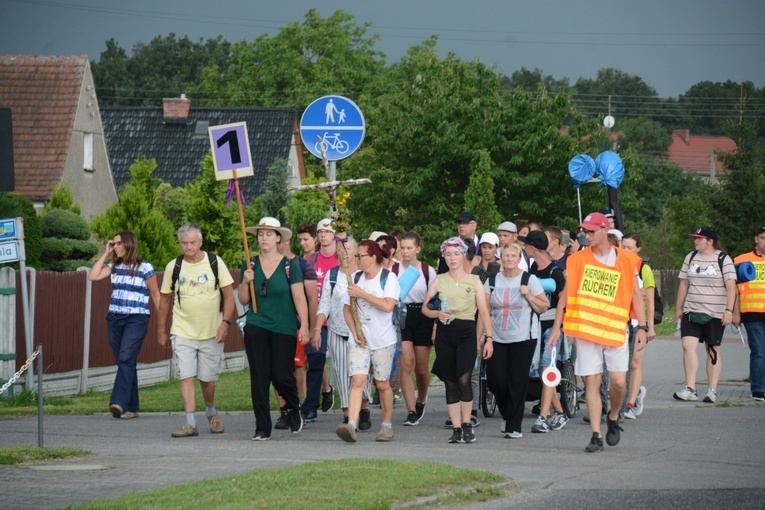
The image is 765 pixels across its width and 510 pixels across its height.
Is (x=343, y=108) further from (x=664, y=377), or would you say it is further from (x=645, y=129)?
(x=645, y=129)

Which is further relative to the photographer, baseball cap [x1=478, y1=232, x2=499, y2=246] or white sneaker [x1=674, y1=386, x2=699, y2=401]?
white sneaker [x1=674, y1=386, x2=699, y2=401]

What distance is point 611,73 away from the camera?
131 m

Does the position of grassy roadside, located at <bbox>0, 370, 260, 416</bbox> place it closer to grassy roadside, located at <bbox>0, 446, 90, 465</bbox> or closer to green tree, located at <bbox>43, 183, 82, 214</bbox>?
grassy roadside, located at <bbox>0, 446, 90, 465</bbox>

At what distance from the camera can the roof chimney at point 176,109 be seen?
6391 cm

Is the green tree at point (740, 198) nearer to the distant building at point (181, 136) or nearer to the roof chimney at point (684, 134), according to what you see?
the distant building at point (181, 136)

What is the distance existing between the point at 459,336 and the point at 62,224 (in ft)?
63.1

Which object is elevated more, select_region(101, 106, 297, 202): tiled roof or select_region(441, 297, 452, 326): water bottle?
select_region(101, 106, 297, 202): tiled roof

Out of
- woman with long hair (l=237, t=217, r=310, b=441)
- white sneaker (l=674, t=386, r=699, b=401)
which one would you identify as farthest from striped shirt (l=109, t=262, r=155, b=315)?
white sneaker (l=674, t=386, r=699, b=401)

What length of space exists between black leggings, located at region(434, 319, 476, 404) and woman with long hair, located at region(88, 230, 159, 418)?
3.59 metres

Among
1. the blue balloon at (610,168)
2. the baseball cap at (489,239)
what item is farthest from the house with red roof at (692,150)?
the baseball cap at (489,239)

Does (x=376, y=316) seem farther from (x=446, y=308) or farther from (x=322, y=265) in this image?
(x=322, y=265)

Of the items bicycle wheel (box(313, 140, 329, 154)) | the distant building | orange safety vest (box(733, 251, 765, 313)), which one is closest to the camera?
bicycle wheel (box(313, 140, 329, 154))

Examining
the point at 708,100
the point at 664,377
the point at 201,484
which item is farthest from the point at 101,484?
the point at 708,100

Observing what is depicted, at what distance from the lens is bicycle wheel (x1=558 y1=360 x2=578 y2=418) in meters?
14.0
